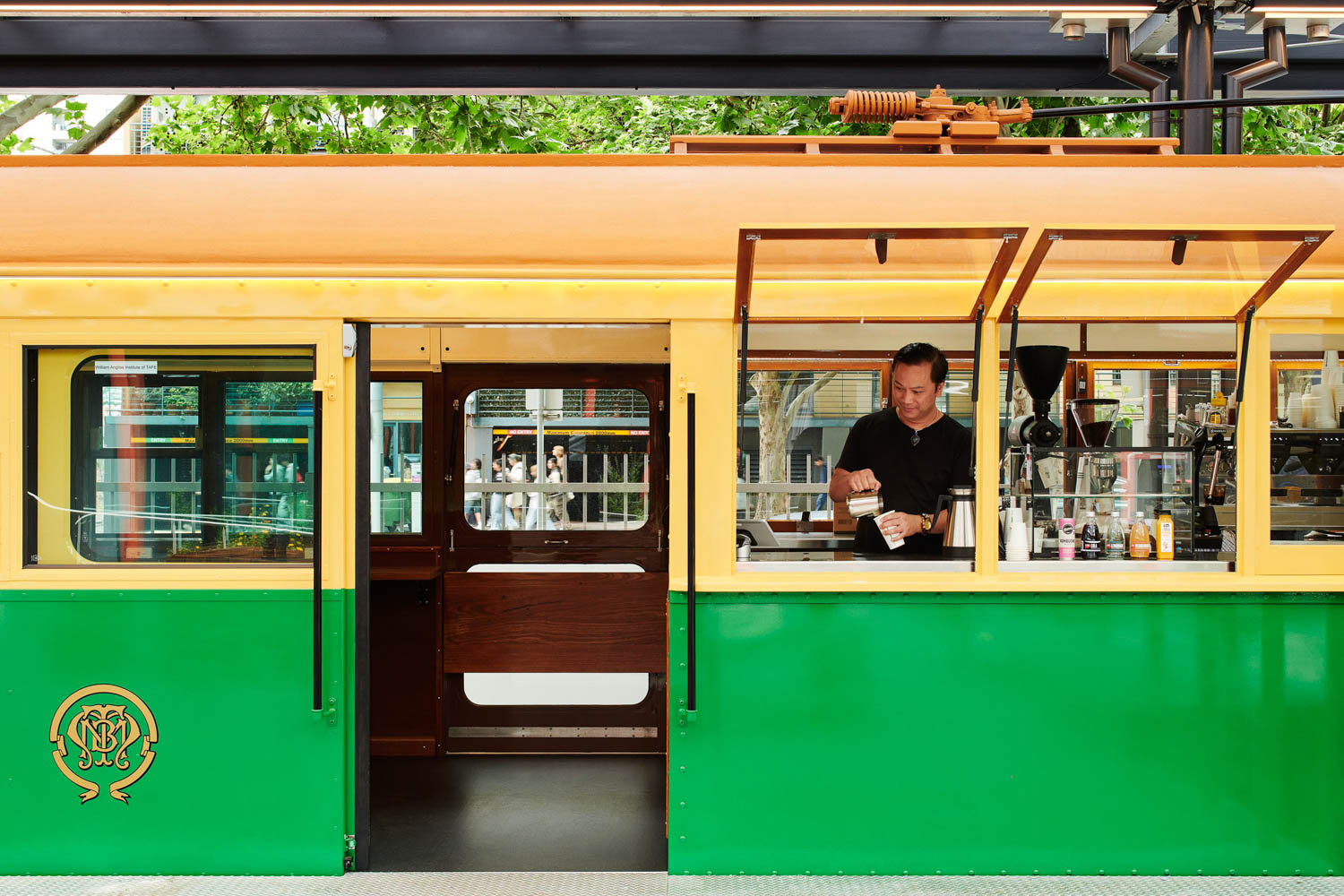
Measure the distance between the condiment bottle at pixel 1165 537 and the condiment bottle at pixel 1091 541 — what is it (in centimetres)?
19

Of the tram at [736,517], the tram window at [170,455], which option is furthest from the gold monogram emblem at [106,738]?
the tram window at [170,455]

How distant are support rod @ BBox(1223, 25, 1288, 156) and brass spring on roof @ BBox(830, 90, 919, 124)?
4.89ft

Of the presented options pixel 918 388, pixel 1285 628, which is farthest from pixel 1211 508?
pixel 918 388

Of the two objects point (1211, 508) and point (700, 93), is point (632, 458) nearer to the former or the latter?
point (700, 93)

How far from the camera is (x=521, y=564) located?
211 inches

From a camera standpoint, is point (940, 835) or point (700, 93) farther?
point (700, 93)

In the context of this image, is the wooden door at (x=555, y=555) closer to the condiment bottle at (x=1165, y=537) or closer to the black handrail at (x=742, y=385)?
the black handrail at (x=742, y=385)

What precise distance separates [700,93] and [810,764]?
11.1ft

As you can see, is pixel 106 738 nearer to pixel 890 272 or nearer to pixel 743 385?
pixel 743 385

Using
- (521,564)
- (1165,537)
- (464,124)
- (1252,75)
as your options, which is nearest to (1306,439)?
(1165,537)

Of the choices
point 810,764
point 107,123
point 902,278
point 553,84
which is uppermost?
point 107,123

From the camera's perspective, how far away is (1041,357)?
3611 mm

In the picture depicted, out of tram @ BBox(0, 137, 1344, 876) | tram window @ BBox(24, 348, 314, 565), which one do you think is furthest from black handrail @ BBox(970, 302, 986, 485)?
tram window @ BBox(24, 348, 314, 565)

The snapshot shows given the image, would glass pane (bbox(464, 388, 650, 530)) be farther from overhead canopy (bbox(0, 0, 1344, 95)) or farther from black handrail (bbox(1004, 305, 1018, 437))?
black handrail (bbox(1004, 305, 1018, 437))
